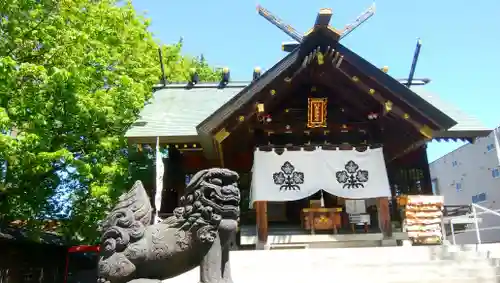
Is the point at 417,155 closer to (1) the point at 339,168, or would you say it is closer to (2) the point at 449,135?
(2) the point at 449,135

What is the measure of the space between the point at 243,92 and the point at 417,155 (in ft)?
23.2

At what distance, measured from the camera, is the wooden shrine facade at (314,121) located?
33.9 ft

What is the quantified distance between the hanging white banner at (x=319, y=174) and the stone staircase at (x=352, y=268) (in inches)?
93.2

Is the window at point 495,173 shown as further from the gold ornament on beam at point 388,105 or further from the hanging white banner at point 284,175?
the hanging white banner at point 284,175

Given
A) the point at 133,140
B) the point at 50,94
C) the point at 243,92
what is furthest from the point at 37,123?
the point at 243,92

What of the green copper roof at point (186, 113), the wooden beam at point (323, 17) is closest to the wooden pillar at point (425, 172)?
the green copper roof at point (186, 113)

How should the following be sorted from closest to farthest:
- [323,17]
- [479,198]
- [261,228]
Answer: [323,17], [261,228], [479,198]

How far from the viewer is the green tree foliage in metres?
9.28

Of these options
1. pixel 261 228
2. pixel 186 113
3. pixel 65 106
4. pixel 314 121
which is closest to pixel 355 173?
pixel 314 121

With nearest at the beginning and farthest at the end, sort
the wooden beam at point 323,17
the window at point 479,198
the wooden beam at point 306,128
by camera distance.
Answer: the wooden beam at point 323,17 → the wooden beam at point 306,128 → the window at point 479,198

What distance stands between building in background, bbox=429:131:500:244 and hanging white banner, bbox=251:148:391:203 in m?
14.6

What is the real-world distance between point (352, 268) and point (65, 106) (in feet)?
25.5

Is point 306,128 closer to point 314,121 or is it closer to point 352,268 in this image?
point 314,121

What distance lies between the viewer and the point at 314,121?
11.3m
